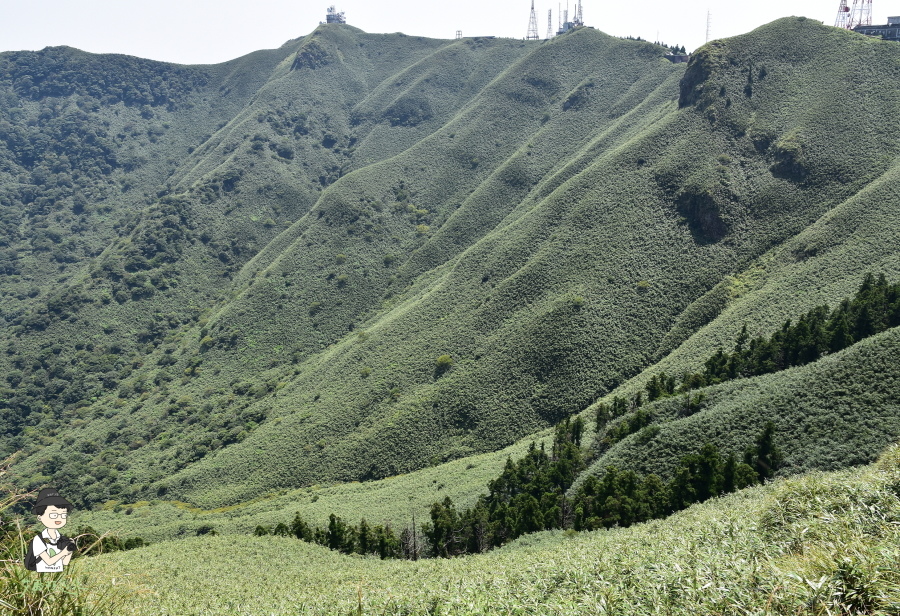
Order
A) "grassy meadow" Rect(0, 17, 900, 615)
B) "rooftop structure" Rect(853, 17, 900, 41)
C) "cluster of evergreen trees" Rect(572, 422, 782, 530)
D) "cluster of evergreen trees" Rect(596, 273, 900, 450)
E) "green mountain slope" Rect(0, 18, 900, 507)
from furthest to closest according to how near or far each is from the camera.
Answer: "rooftop structure" Rect(853, 17, 900, 41), "green mountain slope" Rect(0, 18, 900, 507), "cluster of evergreen trees" Rect(596, 273, 900, 450), "cluster of evergreen trees" Rect(572, 422, 782, 530), "grassy meadow" Rect(0, 17, 900, 615)

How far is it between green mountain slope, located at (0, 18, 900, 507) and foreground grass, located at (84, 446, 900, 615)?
97.4 feet

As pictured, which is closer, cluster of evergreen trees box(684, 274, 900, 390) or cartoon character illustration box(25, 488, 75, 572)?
cartoon character illustration box(25, 488, 75, 572)

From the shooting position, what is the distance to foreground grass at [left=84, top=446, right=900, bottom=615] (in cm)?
1204

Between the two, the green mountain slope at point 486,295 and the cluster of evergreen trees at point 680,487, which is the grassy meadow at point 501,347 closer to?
the green mountain slope at point 486,295

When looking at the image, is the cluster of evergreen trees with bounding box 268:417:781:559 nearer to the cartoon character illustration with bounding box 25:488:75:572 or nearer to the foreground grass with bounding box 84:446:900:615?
the foreground grass with bounding box 84:446:900:615

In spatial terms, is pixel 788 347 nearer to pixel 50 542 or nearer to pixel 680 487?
pixel 680 487

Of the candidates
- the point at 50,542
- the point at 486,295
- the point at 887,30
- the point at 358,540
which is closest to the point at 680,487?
the point at 358,540

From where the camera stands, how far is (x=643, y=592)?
16078 millimetres

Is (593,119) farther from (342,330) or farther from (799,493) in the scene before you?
(799,493)

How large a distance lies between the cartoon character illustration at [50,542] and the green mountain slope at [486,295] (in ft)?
178

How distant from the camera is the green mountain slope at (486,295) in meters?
88.9

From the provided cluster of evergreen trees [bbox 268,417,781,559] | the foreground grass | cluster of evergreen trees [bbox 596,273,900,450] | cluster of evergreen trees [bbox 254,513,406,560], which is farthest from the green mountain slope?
the foreground grass

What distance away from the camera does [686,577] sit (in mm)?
15992

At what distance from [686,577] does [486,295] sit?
327 ft
